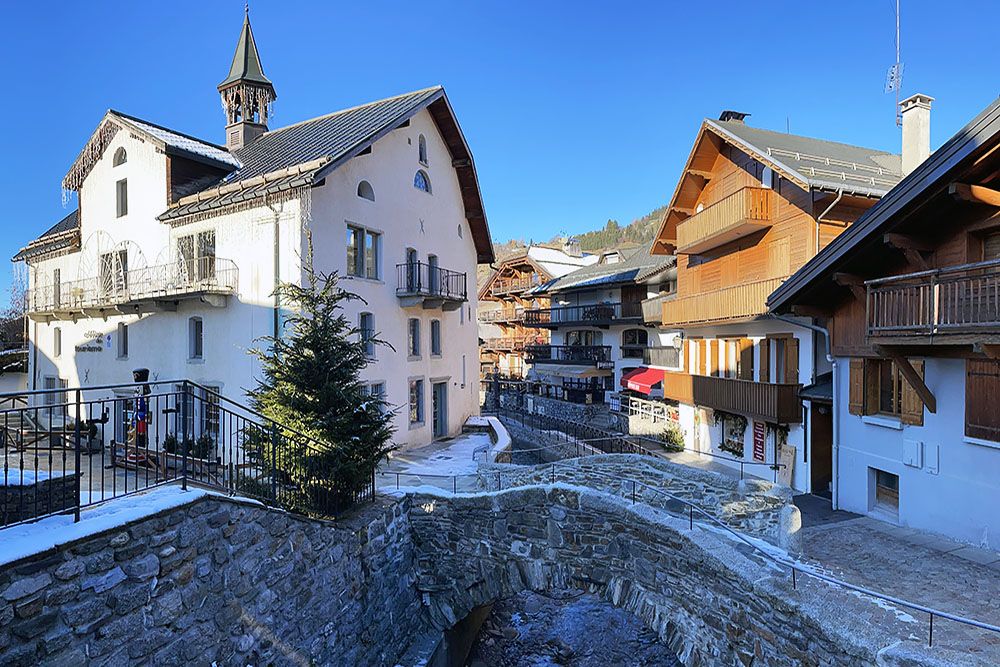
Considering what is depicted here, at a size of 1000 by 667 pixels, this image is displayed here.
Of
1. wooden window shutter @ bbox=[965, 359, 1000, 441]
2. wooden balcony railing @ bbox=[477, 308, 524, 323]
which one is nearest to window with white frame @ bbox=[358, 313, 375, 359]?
wooden window shutter @ bbox=[965, 359, 1000, 441]

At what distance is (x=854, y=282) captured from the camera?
37.3 ft

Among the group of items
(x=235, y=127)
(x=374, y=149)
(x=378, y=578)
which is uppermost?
(x=235, y=127)

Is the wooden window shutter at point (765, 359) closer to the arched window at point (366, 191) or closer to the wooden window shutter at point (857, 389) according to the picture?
the wooden window shutter at point (857, 389)

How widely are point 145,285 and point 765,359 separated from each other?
68.8ft

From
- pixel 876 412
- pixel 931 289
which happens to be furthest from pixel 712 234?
pixel 931 289

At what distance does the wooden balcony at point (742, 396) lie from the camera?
1559 cm

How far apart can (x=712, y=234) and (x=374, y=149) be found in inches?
459

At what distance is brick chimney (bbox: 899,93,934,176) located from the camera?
15.8 metres

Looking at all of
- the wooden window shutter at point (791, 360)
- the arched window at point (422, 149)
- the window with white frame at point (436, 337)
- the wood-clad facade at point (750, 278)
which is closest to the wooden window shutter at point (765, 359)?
the wood-clad facade at point (750, 278)

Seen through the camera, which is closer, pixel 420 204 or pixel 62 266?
pixel 420 204

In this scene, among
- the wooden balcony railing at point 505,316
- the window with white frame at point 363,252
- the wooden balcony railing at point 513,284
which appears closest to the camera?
the window with white frame at point 363,252

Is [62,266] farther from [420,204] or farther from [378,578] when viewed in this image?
[378,578]

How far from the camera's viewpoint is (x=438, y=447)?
67.3 feet

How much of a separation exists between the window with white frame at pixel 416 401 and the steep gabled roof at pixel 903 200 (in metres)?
13.0
